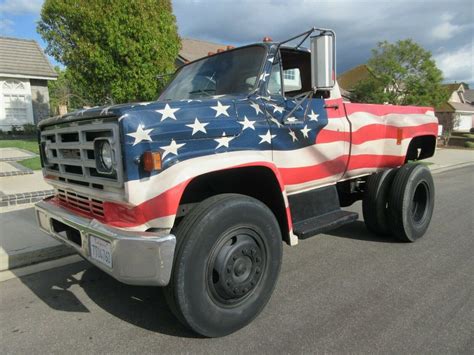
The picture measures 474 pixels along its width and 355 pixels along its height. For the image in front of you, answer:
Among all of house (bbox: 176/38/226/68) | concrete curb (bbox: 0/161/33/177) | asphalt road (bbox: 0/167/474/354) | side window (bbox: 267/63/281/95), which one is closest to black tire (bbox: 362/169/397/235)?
asphalt road (bbox: 0/167/474/354)

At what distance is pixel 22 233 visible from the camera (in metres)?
5.17

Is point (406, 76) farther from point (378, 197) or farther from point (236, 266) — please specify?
point (236, 266)

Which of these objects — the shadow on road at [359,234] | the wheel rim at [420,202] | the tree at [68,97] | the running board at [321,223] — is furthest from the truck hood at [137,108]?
the tree at [68,97]

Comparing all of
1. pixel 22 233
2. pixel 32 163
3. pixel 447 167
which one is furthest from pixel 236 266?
pixel 447 167

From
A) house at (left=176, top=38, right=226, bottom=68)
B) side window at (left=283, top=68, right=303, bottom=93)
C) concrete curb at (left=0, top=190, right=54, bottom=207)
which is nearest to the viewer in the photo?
side window at (left=283, top=68, right=303, bottom=93)

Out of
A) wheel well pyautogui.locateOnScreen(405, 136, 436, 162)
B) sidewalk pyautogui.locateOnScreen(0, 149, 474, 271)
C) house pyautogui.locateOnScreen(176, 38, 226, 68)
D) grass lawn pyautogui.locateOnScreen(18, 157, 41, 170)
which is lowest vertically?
sidewalk pyautogui.locateOnScreen(0, 149, 474, 271)

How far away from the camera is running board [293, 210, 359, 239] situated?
3.37 m

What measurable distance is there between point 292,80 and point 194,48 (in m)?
24.2

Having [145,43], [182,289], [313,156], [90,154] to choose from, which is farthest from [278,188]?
[145,43]

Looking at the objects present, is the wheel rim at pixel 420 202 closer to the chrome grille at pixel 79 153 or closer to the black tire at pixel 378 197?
the black tire at pixel 378 197

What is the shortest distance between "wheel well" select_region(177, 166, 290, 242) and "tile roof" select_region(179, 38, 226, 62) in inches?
825

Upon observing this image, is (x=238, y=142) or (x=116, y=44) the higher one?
(x=116, y=44)

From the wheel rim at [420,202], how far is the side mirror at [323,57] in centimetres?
272

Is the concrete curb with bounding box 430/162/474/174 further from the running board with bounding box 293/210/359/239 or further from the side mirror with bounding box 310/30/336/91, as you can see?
the side mirror with bounding box 310/30/336/91
